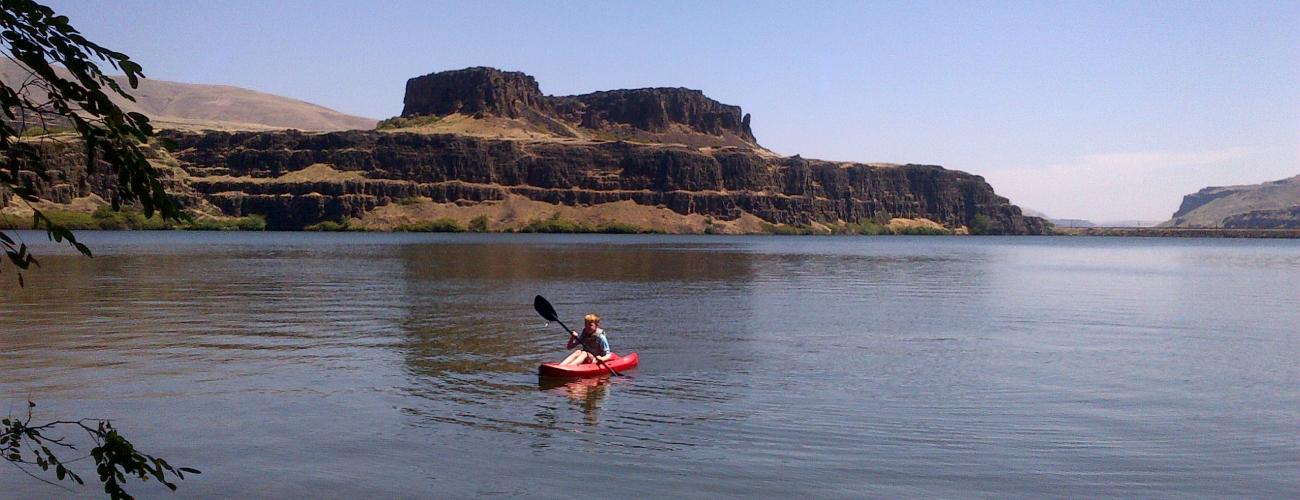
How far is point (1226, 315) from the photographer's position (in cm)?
5309

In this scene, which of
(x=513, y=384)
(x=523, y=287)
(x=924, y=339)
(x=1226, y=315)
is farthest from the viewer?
(x=523, y=287)

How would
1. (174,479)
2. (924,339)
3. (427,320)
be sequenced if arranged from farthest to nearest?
(427,320) → (924,339) → (174,479)

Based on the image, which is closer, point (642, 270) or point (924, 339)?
point (924, 339)

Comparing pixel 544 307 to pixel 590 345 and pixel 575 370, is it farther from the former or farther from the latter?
pixel 575 370

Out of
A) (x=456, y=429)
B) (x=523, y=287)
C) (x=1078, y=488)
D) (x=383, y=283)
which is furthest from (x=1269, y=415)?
(x=383, y=283)

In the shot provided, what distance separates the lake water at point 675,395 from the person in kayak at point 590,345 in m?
1.31

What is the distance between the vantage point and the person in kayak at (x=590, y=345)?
28.6m

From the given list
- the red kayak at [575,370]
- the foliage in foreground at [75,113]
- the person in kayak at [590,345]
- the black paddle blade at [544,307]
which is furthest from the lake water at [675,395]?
the foliage in foreground at [75,113]

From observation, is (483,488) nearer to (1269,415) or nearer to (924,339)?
(1269,415)

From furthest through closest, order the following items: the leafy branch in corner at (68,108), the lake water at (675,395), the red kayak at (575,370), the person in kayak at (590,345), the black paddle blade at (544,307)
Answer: the black paddle blade at (544,307), the person in kayak at (590,345), the red kayak at (575,370), the lake water at (675,395), the leafy branch in corner at (68,108)

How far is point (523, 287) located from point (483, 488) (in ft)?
165

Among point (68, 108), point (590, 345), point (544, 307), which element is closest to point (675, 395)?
point (590, 345)

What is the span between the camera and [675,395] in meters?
26.2

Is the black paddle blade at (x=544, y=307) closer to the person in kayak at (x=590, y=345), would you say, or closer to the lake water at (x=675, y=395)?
the person in kayak at (x=590, y=345)
